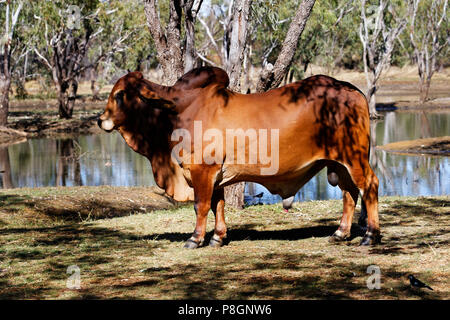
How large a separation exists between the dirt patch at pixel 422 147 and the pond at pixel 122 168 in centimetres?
70

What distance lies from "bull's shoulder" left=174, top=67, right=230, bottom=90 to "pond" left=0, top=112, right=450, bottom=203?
27.8ft

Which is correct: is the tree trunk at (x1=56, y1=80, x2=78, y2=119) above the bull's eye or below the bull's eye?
above

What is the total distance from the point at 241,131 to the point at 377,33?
33477mm

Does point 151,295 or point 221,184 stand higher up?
point 221,184

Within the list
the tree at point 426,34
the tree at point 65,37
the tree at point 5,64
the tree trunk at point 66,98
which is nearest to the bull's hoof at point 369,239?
the tree at point 5,64

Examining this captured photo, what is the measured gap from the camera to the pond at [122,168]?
A: 17062 mm

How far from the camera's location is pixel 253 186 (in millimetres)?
18438

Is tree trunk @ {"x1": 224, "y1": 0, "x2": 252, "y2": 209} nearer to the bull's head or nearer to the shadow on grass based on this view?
the bull's head

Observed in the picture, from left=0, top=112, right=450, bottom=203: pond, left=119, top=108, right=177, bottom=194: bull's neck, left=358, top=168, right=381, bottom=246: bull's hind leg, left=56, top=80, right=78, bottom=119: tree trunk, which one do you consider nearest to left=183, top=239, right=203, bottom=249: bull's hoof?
left=119, top=108, right=177, bottom=194: bull's neck

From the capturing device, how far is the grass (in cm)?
545

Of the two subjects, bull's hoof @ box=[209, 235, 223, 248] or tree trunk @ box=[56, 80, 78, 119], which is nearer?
bull's hoof @ box=[209, 235, 223, 248]

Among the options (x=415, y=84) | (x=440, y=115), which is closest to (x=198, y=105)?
(x=440, y=115)

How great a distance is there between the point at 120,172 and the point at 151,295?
15869 mm

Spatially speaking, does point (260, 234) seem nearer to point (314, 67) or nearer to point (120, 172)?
point (120, 172)
